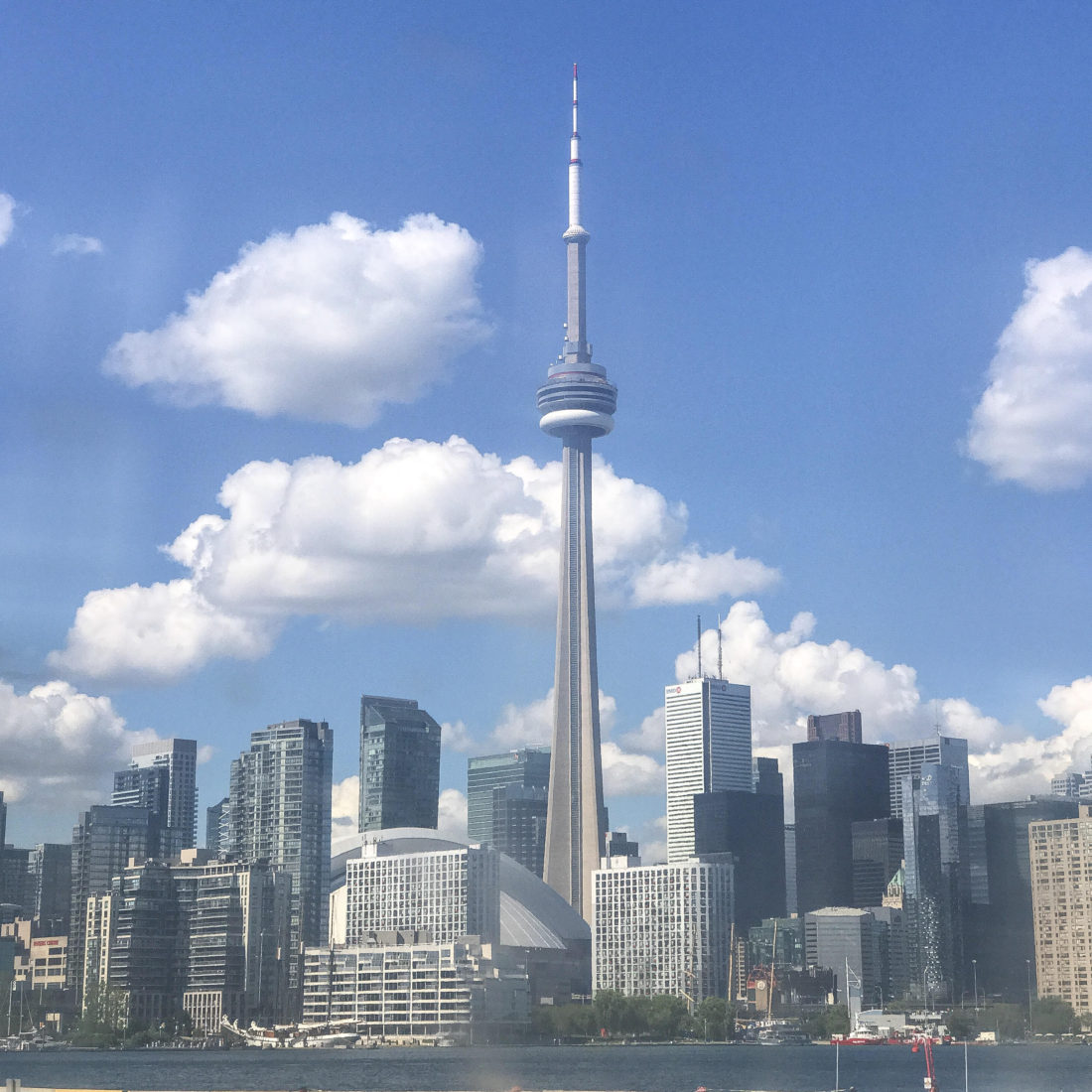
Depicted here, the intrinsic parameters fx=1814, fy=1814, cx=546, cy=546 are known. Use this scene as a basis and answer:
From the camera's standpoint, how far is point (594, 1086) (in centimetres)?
14188

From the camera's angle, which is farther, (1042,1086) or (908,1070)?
Result: (908,1070)

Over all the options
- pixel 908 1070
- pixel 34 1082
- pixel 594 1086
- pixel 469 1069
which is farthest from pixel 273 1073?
pixel 908 1070

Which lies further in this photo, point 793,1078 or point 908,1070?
point 908,1070

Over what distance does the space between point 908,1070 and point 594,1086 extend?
6341 centimetres

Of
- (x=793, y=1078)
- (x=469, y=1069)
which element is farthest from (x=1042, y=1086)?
(x=469, y=1069)

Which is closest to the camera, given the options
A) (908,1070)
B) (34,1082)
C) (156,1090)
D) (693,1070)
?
(156,1090)

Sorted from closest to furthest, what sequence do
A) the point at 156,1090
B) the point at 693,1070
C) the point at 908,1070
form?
the point at 156,1090
the point at 693,1070
the point at 908,1070

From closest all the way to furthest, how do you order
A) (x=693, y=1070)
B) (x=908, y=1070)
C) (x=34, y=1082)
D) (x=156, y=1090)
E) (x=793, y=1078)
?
(x=156, y=1090)
(x=34, y=1082)
(x=793, y=1078)
(x=693, y=1070)
(x=908, y=1070)

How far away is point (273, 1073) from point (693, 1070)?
135ft

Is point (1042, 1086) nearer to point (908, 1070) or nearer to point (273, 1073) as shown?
point (908, 1070)

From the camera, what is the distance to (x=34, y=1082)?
14975cm

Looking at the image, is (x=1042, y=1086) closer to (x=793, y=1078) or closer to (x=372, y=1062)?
(x=793, y=1078)

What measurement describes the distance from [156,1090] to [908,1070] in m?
89.3

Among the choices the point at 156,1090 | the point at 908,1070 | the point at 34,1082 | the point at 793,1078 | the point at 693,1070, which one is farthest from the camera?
the point at 908,1070
